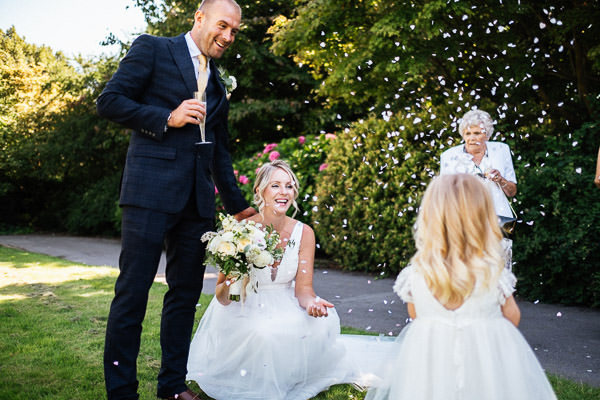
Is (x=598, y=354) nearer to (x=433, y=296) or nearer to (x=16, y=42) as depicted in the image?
(x=433, y=296)

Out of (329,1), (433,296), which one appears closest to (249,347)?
(433,296)

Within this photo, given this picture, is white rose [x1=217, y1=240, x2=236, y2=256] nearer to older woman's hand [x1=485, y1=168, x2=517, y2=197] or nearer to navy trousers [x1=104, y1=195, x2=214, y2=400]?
navy trousers [x1=104, y1=195, x2=214, y2=400]

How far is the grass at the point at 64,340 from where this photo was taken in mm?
3340

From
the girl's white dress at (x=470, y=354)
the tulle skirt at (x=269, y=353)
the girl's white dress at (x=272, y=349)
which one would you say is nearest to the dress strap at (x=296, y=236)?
the girl's white dress at (x=272, y=349)

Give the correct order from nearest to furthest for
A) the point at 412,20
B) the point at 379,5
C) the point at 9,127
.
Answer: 1. the point at 412,20
2. the point at 379,5
3. the point at 9,127

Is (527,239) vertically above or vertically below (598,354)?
above

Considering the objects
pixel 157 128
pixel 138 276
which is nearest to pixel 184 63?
pixel 157 128

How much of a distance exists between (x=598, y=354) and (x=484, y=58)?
17.3 ft

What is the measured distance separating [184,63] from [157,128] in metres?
0.42

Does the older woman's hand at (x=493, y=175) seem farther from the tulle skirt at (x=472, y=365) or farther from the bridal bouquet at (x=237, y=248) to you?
the tulle skirt at (x=472, y=365)

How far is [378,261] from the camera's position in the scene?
24.8 ft

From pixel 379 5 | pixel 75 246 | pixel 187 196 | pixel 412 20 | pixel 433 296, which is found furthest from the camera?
pixel 75 246

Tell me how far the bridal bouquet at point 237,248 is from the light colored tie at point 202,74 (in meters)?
0.74

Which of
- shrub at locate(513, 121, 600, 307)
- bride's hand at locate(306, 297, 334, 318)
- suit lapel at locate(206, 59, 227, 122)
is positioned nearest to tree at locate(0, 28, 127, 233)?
shrub at locate(513, 121, 600, 307)
